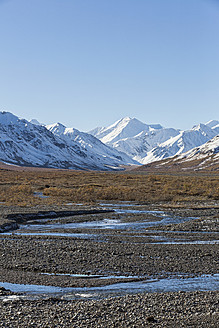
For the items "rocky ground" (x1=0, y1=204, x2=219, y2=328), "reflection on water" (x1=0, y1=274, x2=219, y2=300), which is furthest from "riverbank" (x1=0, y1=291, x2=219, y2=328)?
"reflection on water" (x1=0, y1=274, x2=219, y2=300)

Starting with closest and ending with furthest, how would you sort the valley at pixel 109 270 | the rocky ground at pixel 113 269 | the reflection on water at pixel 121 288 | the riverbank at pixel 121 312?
1. the riverbank at pixel 121 312
2. the rocky ground at pixel 113 269
3. the valley at pixel 109 270
4. the reflection on water at pixel 121 288

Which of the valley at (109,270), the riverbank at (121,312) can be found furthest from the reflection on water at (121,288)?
the riverbank at (121,312)

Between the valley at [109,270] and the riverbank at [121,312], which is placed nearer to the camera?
the riverbank at [121,312]

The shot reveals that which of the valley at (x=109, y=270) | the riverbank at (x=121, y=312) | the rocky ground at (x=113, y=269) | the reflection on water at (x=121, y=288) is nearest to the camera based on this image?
the riverbank at (x=121, y=312)

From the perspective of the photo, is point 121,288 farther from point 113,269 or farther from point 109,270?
point 113,269

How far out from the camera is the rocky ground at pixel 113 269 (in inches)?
510

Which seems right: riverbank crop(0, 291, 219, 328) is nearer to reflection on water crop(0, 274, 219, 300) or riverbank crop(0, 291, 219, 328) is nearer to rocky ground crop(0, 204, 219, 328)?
rocky ground crop(0, 204, 219, 328)

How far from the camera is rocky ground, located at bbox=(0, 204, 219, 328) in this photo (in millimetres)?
12961

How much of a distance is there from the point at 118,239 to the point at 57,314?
14.1 meters

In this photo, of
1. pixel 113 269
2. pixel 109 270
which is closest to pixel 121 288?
pixel 109 270

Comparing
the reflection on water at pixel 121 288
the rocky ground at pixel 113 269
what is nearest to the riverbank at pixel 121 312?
the rocky ground at pixel 113 269

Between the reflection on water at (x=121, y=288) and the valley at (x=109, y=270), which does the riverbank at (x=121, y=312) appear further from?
the reflection on water at (x=121, y=288)

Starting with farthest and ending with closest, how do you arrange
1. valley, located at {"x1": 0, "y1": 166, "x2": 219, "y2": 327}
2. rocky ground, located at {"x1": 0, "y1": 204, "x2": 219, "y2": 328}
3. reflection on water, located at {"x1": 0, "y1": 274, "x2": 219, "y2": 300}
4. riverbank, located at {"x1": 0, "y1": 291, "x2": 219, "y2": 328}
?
A: reflection on water, located at {"x1": 0, "y1": 274, "x2": 219, "y2": 300} < valley, located at {"x1": 0, "y1": 166, "x2": 219, "y2": 327} < rocky ground, located at {"x1": 0, "y1": 204, "x2": 219, "y2": 328} < riverbank, located at {"x1": 0, "y1": 291, "x2": 219, "y2": 328}

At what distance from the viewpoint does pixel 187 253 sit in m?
22.3
